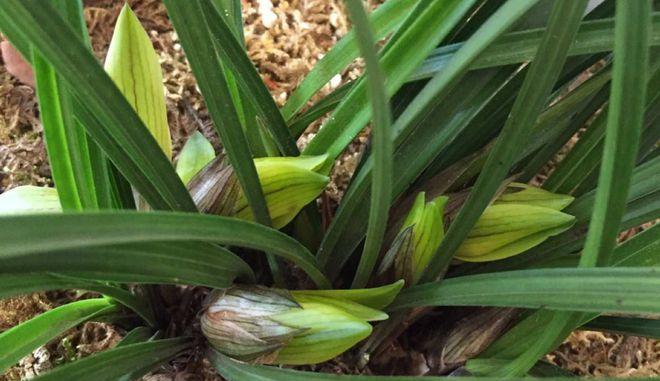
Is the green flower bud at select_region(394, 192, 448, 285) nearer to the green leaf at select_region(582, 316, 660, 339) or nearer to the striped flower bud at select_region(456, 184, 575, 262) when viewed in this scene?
the striped flower bud at select_region(456, 184, 575, 262)

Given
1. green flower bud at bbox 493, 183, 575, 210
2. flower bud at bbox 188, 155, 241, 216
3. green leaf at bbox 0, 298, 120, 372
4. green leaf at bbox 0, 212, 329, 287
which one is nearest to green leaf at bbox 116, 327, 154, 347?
green leaf at bbox 0, 298, 120, 372

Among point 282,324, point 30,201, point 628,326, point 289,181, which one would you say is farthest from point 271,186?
point 628,326

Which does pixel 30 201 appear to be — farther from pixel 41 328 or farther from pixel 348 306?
pixel 348 306

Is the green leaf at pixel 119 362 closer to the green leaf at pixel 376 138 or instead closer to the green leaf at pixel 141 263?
the green leaf at pixel 141 263

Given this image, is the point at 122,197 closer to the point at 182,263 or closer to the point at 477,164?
the point at 182,263

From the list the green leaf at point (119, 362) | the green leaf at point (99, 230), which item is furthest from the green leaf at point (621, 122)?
the green leaf at point (119, 362)

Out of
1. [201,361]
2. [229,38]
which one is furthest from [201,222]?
[201,361]
